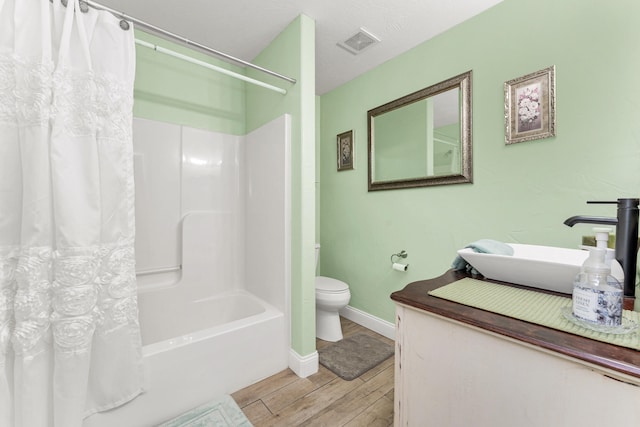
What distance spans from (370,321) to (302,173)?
1.47 m

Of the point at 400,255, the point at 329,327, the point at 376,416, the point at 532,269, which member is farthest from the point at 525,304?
the point at 329,327

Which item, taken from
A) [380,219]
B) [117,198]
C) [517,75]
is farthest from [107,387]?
[517,75]

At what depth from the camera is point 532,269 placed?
0.86 metres

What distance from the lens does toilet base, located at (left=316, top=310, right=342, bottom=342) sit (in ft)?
6.91

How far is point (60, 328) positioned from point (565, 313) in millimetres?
1728

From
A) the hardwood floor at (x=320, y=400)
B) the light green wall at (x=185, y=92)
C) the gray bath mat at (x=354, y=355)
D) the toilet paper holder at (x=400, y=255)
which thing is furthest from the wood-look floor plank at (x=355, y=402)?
the light green wall at (x=185, y=92)

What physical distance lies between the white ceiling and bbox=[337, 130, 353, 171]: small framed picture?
0.69m

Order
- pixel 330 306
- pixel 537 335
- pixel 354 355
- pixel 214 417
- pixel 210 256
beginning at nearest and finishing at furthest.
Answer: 1. pixel 537 335
2. pixel 214 417
3. pixel 354 355
4. pixel 330 306
5. pixel 210 256

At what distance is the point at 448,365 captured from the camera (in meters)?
0.75

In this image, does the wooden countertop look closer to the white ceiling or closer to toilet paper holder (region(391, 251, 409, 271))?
toilet paper holder (region(391, 251, 409, 271))

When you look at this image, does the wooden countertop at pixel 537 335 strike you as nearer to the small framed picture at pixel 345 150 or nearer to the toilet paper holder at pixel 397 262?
the toilet paper holder at pixel 397 262

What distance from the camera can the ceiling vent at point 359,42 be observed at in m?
1.82

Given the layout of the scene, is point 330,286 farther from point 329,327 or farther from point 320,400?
point 320,400

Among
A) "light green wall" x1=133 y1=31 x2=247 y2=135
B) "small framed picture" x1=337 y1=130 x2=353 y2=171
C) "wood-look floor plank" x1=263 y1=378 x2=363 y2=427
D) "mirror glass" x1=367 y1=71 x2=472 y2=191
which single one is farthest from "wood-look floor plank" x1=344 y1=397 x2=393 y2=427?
"light green wall" x1=133 y1=31 x2=247 y2=135
